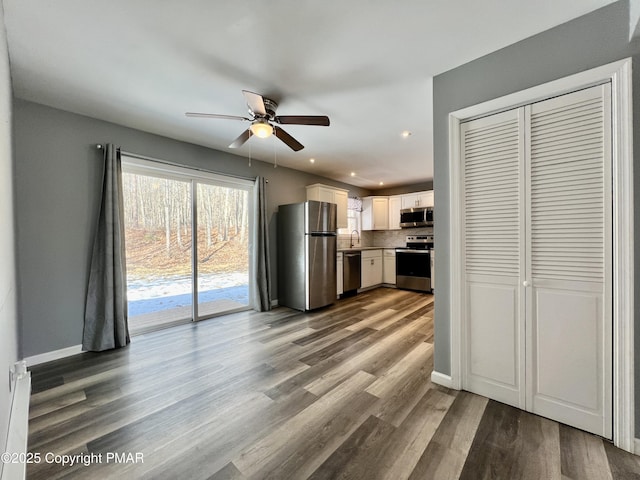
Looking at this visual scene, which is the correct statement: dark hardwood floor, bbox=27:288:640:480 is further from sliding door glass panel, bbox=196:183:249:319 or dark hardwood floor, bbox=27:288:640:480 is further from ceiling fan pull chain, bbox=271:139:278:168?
ceiling fan pull chain, bbox=271:139:278:168

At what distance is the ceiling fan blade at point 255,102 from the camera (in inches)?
75.9

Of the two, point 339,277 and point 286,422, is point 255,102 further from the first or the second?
point 339,277

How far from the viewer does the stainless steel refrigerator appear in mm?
4289

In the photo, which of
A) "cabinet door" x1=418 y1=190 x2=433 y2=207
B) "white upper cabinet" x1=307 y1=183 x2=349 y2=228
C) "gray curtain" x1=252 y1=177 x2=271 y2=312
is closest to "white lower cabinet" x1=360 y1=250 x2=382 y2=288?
"white upper cabinet" x1=307 y1=183 x2=349 y2=228

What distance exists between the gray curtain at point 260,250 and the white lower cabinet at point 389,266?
3130 mm

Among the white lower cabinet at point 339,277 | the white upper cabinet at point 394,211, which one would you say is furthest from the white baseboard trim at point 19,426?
the white upper cabinet at point 394,211

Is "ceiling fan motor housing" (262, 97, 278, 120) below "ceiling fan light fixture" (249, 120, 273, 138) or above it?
above

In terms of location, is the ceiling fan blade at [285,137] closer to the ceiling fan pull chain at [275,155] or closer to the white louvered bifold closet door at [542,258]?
the ceiling fan pull chain at [275,155]

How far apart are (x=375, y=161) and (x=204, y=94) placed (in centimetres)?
296

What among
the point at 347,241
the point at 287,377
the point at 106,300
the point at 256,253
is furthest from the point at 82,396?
the point at 347,241

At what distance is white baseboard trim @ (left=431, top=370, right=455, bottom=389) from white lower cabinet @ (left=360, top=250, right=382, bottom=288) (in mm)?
3528

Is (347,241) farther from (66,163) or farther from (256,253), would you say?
(66,163)

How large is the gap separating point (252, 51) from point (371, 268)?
16.0ft

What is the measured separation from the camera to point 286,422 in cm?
169
